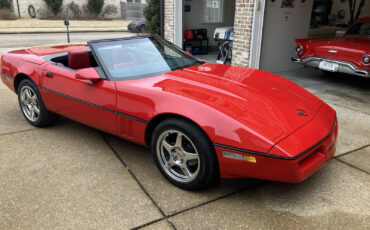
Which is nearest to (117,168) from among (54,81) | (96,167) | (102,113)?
(96,167)

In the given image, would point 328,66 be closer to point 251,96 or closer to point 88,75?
point 251,96

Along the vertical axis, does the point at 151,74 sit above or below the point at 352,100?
above

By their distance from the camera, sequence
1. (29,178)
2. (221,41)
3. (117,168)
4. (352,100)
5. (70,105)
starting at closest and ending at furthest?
(29,178), (117,168), (70,105), (352,100), (221,41)

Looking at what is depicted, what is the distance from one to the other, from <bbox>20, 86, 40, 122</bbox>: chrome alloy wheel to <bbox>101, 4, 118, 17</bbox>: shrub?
28.3 m

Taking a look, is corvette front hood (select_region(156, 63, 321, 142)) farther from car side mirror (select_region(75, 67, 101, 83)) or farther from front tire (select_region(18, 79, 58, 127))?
front tire (select_region(18, 79, 58, 127))

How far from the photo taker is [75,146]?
12.2 feet

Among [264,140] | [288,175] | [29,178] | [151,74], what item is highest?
[151,74]

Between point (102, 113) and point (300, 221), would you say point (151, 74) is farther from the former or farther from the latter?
point (300, 221)

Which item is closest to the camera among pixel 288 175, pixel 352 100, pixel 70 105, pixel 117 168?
pixel 288 175

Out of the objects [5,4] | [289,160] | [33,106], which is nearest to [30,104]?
[33,106]

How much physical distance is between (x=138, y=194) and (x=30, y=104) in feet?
Answer: 7.86

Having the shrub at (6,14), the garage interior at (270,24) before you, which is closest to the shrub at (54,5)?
the shrub at (6,14)

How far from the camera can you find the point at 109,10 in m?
31.0

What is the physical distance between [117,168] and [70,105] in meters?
0.98
